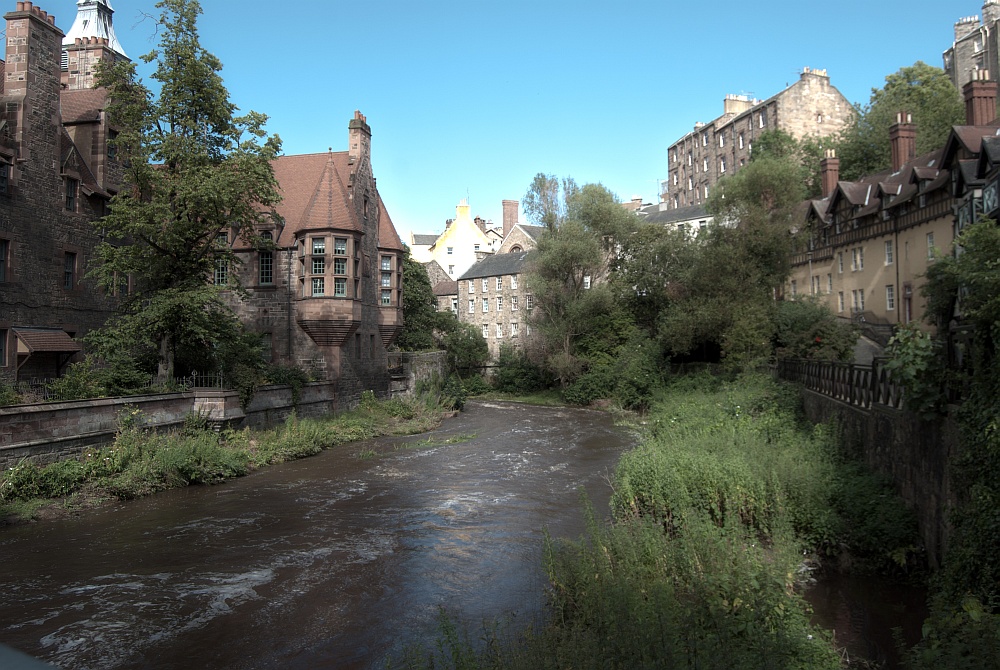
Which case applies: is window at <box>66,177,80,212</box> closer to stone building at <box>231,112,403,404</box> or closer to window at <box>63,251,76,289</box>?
window at <box>63,251,76,289</box>

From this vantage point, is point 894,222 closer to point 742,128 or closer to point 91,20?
point 742,128

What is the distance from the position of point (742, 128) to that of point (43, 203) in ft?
191

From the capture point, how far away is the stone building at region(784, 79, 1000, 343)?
26078mm

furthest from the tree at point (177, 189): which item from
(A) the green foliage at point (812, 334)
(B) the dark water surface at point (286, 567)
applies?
(A) the green foliage at point (812, 334)

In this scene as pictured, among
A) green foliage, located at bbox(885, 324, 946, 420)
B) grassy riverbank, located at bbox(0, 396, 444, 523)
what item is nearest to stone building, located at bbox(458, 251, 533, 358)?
grassy riverbank, located at bbox(0, 396, 444, 523)

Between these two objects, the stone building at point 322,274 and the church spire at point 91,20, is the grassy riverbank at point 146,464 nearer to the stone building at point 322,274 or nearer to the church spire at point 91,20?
the stone building at point 322,274

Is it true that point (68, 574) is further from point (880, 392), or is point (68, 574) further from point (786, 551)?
point (880, 392)

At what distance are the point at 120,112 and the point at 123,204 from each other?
10.3 feet

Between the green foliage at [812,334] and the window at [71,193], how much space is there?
27.0 metres

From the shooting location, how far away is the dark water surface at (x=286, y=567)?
350 inches

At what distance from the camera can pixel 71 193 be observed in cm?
2361

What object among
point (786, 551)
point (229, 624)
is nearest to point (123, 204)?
point (229, 624)

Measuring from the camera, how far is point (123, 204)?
2084cm

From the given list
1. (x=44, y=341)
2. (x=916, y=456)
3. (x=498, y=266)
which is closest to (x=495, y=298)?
(x=498, y=266)
